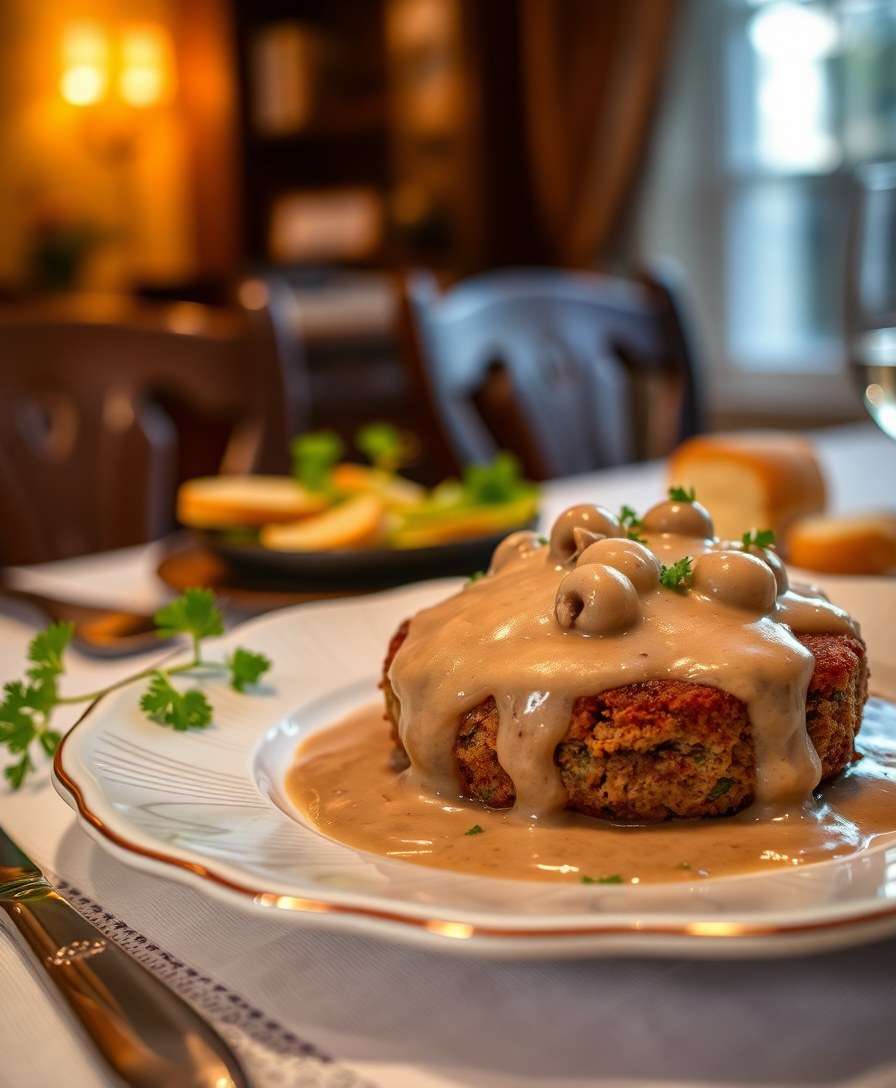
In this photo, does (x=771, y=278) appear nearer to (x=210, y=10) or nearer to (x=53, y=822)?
(x=210, y=10)

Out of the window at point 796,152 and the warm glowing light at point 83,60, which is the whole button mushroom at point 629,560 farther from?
the warm glowing light at point 83,60

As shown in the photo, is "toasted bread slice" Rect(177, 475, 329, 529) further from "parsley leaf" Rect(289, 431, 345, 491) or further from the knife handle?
the knife handle

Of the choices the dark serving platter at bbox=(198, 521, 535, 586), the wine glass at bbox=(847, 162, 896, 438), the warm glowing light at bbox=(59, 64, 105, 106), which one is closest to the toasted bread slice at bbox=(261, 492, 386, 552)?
the dark serving platter at bbox=(198, 521, 535, 586)

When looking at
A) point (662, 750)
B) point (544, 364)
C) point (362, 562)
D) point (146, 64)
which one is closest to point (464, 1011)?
point (662, 750)

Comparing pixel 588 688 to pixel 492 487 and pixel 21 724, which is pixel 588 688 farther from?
pixel 492 487

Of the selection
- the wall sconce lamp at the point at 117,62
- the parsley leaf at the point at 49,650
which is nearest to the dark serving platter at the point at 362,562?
the parsley leaf at the point at 49,650

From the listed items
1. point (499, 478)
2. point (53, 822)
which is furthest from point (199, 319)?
point (53, 822)
